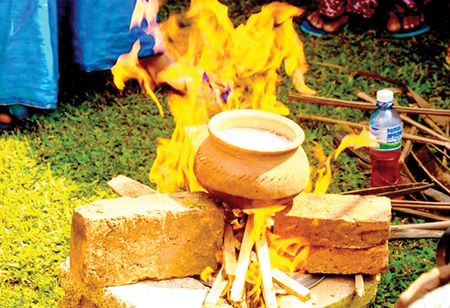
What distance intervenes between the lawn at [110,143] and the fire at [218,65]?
0.47 ft

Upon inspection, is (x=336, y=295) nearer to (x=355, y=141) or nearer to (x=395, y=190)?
(x=395, y=190)

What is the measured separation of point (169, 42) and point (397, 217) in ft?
9.71

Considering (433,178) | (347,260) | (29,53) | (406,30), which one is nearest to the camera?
(347,260)

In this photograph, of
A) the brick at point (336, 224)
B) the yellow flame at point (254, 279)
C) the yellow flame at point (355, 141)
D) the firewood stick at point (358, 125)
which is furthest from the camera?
the yellow flame at point (355, 141)

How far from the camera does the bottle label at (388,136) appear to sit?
4.24 metres

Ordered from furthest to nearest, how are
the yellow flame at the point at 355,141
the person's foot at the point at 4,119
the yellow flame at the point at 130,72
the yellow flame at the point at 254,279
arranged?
the yellow flame at the point at 130,72 → the person's foot at the point at 4,119 → the yellow flame at the point at 355,141 → the yellow flame at the point at 254,279

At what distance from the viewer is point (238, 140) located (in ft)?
11.0

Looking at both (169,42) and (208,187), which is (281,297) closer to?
(208,187)

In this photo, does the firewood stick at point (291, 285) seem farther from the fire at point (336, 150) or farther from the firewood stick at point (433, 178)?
the firewood stick at point (433, 178)

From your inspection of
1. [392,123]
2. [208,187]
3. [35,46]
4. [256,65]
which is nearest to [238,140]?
[208,187]

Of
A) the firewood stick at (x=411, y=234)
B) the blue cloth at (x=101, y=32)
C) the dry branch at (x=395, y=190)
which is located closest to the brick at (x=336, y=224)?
the firewood stick at (x=411, y=234)

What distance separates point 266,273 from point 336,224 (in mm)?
428

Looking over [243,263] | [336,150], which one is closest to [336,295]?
[243,263]

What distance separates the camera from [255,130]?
348 centimetres
